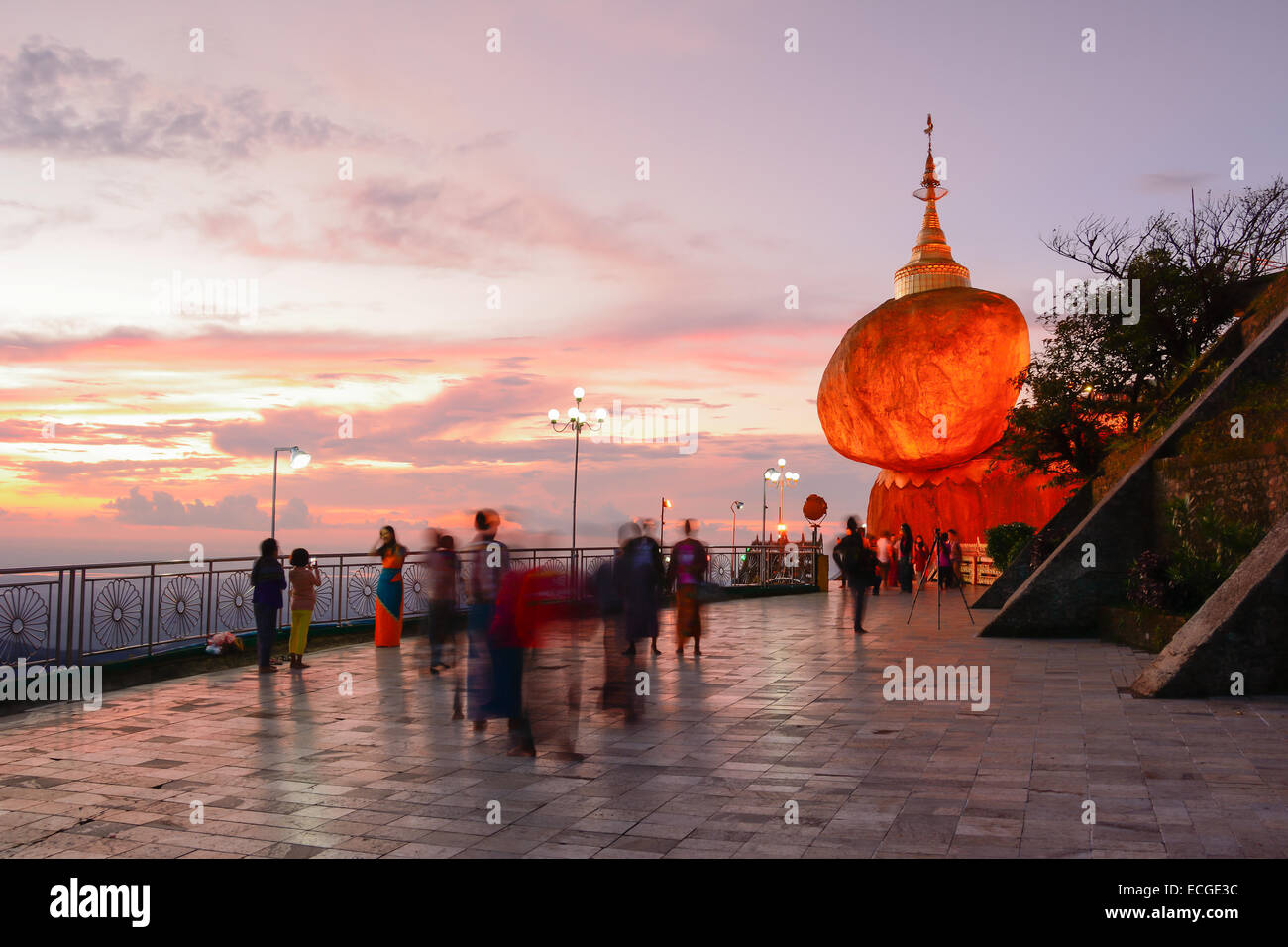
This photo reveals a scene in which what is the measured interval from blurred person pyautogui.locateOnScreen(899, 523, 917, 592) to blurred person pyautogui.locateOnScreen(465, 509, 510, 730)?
1935 cm

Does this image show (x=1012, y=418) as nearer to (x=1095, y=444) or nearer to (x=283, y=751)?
(x=1095, y=444)

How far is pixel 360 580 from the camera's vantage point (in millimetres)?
14977

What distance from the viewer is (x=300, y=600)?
1228 centimetres

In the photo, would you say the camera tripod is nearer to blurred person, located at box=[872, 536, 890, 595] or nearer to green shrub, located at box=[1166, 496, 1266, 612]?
blurred person, located at box=[872, 536, 890, 595]

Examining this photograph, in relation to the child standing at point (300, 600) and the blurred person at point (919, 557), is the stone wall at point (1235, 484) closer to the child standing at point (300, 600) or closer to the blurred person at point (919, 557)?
the child standing at point (300, 600)

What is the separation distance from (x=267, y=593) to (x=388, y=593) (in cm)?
268

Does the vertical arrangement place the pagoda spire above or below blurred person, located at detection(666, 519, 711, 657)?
above

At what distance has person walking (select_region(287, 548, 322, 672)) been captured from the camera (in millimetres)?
12109

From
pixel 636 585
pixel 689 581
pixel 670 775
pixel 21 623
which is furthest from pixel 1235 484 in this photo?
pixel 21 623

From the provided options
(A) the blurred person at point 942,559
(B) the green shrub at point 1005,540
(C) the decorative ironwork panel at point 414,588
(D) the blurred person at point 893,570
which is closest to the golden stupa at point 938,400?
(D) the blurred person at point 893,570

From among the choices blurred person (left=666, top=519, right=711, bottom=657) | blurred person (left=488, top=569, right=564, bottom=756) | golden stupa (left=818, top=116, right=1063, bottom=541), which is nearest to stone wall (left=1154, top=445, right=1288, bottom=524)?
blurred person (left=666, top=519, right=711, bottom=657)

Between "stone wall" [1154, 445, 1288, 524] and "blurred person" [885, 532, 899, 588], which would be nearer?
"stone wall" [1154, 445, 1288, 524]

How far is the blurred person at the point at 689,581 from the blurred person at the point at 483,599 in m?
5.16
